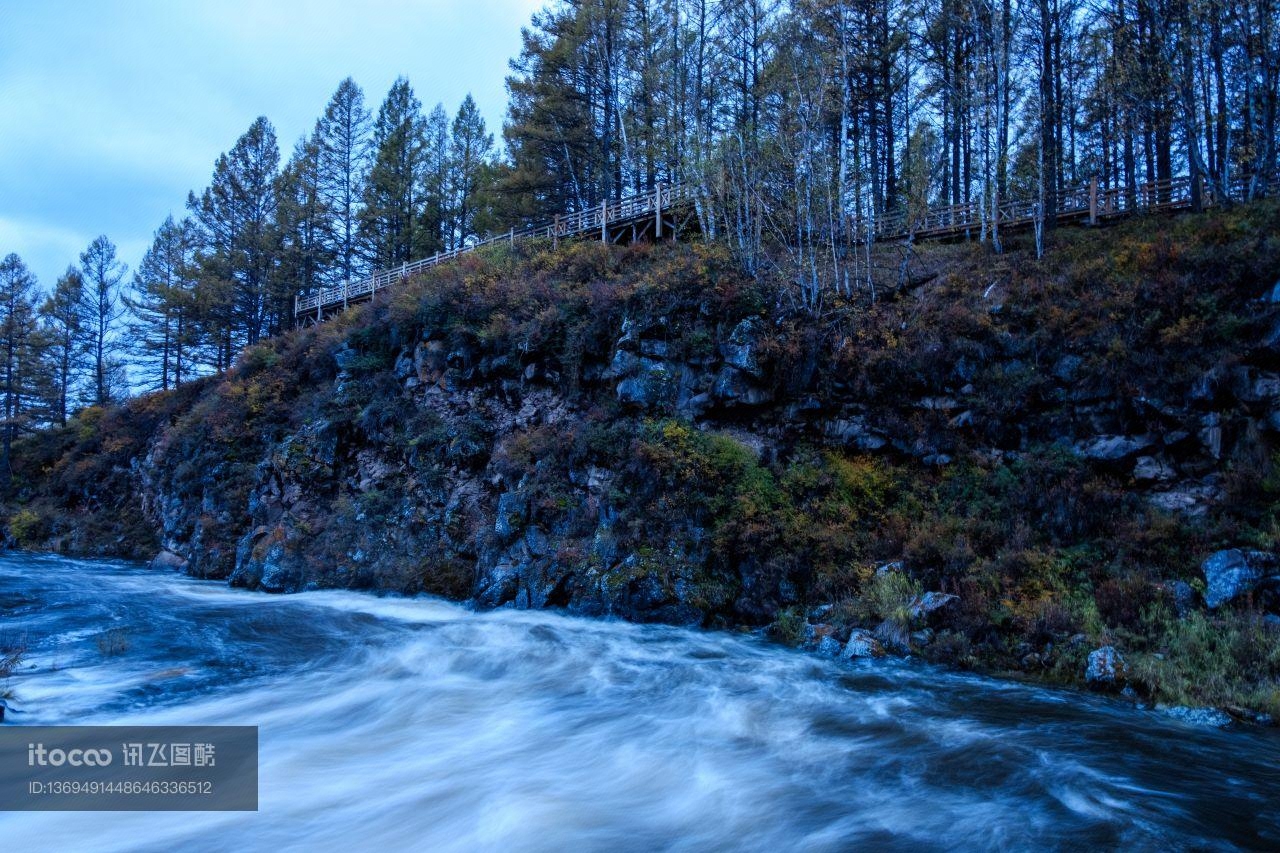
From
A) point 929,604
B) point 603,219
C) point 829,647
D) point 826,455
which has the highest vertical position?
point 603,219

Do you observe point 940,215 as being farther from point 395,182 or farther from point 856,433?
point 395,182

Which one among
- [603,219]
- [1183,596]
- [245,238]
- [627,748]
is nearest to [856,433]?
[1183,596]

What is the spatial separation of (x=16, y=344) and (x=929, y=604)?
146 ft

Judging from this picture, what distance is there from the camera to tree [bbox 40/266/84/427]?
35906 millimetres

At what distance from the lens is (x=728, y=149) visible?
18.2m

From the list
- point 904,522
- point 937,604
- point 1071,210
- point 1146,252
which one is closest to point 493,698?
point 937,604

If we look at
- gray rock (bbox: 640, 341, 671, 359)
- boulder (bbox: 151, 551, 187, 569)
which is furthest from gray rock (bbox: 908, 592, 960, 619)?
boulder (bbox: 151, 551, 187, 569)

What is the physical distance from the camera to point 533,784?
5945mm

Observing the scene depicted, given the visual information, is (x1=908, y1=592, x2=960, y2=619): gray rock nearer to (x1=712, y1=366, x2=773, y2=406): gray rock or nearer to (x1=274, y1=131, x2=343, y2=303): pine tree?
(x1=712, y1=366, x2=773, y2=406): gray rock

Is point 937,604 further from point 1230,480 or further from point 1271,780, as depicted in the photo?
point 1230,480

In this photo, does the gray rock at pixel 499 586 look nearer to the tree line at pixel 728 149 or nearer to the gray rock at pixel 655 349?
the gray rock at pixel 655 349

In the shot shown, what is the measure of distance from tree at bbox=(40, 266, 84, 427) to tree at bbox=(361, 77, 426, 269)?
16996 millimetres

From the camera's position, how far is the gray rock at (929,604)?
29.6 ft

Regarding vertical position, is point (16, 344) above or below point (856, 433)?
above
